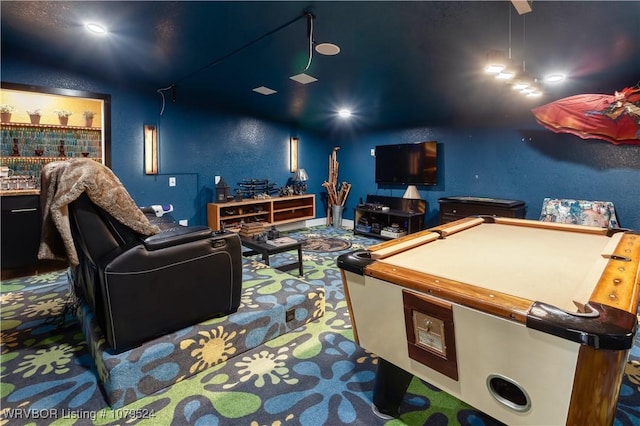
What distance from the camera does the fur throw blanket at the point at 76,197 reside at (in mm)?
1606

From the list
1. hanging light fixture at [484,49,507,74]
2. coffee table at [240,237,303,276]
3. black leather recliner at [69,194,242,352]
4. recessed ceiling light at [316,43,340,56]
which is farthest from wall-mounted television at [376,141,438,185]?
black leather recliner at [69,194,242,352]

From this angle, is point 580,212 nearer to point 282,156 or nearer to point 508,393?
point 508,393

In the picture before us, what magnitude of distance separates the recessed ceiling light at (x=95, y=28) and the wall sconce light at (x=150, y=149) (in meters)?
1.81

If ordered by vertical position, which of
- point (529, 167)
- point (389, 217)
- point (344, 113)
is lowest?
point (389, 217)

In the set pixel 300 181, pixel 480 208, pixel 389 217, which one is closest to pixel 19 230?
pixel 300 181

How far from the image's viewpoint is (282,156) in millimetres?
6336

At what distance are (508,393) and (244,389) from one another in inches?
52.0

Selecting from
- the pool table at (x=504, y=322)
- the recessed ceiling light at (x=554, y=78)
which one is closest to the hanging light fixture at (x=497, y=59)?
the pool table at (x=504, y=322)

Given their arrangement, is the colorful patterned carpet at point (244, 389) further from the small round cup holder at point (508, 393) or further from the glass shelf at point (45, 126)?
the glass shelf at point (45, 126)

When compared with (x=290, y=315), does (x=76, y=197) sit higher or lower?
higher

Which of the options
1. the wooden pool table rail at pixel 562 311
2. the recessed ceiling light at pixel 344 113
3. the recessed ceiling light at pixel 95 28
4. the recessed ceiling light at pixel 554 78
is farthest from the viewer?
the recessed ceiling light at pixel 344 113

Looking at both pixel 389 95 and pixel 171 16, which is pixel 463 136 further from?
pixel 171 16

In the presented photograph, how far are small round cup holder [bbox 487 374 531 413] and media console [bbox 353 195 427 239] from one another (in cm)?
418

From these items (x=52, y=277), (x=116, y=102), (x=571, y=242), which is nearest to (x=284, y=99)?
(x=116, y=102)
